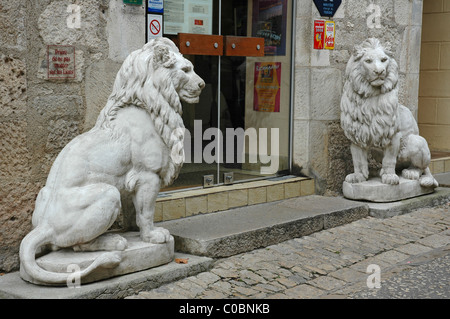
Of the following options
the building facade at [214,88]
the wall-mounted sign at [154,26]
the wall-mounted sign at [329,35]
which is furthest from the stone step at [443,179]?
the wall-mounted sign at [154,26]

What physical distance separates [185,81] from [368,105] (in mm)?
2457

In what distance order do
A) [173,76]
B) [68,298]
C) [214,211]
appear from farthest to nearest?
[214,211]
[173,76]
[68,298]

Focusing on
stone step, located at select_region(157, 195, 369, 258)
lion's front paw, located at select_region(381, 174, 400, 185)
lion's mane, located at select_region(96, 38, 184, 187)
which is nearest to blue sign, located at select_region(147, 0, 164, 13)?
lion's mane, located at select_region(96, 38, 184, 187)

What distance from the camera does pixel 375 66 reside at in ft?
18.8

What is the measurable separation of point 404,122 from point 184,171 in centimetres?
224

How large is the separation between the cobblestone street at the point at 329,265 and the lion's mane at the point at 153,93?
848mm

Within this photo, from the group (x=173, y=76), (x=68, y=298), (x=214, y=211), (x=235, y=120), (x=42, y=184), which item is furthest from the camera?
(x=235, y=120)

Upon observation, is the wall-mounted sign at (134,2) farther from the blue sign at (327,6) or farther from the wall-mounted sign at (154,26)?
the blue sign at (327,6)

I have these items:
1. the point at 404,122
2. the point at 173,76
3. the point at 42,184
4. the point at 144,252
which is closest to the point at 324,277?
the point at 144,252

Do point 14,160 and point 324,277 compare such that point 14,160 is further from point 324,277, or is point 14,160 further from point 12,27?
point 324,277

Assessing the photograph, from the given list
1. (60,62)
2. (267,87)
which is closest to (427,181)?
(267,87)

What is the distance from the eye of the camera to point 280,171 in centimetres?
654

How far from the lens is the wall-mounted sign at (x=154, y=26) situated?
5.06 metres

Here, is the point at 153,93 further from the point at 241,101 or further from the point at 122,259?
the point at 241,101
